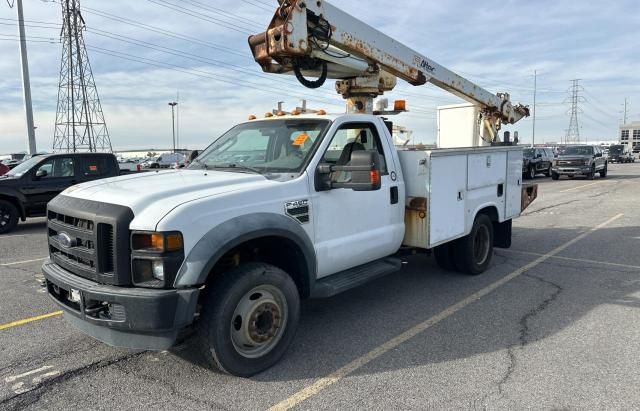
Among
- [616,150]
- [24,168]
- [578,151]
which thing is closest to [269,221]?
[24,168]

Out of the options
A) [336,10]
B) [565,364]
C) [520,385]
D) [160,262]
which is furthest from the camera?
[336,10]

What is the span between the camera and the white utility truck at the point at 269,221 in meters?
3.20

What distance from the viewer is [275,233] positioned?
3.65 metres

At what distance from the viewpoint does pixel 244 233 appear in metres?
3.43

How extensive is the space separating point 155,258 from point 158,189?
66 cm

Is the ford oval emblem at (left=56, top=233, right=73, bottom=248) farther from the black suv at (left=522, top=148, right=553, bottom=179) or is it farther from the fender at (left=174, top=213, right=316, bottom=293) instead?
the black suv at (left=522, top=148, right=553, bottom=179)

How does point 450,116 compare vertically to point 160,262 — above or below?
above

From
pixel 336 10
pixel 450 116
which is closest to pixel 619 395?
pixel 336 10

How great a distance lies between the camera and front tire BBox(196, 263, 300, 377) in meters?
3.38

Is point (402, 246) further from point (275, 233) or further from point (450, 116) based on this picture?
point (450, 116)

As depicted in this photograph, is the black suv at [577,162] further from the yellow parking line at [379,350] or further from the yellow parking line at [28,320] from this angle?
the yellow parking line at [28,320]

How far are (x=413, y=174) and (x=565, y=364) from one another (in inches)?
91.8

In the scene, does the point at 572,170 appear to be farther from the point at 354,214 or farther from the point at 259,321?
the point at 259,321

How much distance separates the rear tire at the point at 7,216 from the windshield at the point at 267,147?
7861 mm
